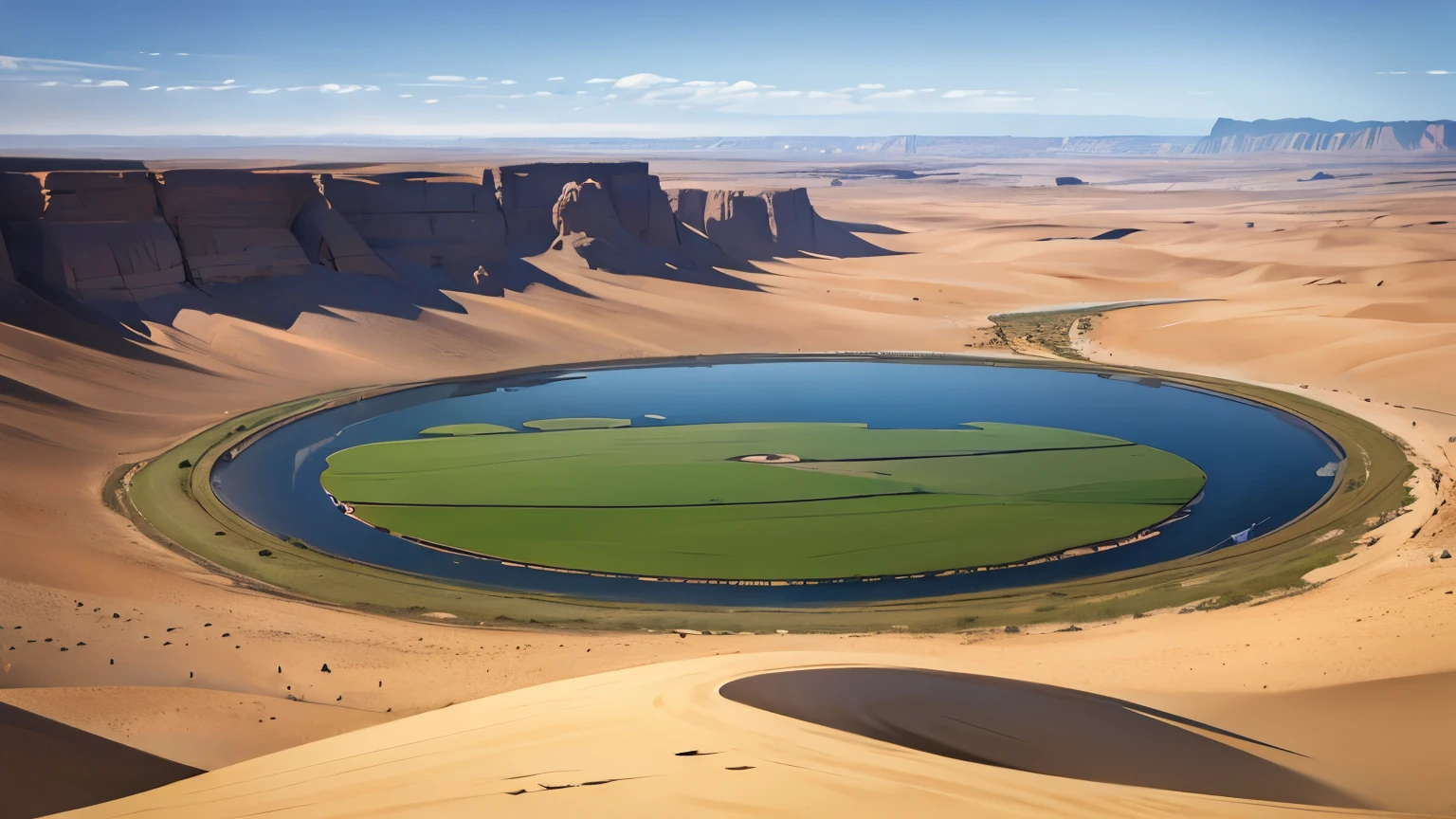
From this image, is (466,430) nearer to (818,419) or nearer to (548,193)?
(818,419)

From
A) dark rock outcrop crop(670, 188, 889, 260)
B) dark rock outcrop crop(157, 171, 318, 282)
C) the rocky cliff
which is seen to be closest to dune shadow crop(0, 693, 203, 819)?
the rocky cliff

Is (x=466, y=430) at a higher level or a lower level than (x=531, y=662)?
higher

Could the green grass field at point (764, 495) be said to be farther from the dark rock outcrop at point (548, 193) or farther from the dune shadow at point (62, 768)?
the dark rock outcrop at point (548, 193)

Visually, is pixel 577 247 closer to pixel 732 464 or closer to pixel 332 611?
pixel 732 464

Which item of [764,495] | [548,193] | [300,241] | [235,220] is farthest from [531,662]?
[548,193]

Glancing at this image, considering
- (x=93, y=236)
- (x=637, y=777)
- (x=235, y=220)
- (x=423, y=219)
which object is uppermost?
(x=423, y=219)

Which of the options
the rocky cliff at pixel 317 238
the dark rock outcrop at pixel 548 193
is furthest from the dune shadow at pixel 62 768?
the dark rock outcrop at pixel 548 193

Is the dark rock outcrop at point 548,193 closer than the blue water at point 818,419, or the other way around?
the blue water at point 818,419

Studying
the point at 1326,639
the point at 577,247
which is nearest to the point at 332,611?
the point at 1326,639
